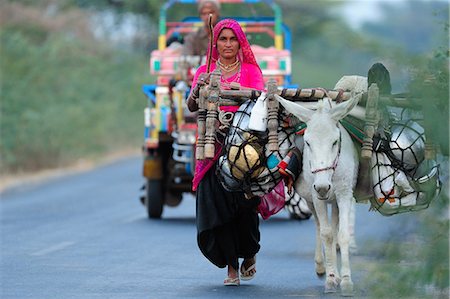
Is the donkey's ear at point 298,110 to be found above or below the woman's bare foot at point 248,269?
above

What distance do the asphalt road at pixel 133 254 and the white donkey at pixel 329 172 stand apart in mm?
182

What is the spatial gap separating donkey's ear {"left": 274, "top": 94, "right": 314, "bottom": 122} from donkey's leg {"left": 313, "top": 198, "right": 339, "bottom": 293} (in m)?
0.67

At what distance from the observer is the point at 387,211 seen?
10234 mm

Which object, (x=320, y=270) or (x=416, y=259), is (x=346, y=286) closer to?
(x=320, y=270)

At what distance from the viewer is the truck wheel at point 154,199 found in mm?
17438

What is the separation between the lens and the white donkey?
31.1 ft

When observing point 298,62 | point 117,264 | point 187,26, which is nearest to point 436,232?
point 117,264

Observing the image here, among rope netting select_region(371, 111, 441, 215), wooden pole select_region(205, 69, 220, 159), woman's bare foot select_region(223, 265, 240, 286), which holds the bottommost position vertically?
woman's bare foot select_region(223, 265, 240, 286)

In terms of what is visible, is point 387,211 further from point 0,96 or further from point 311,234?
point 0,96

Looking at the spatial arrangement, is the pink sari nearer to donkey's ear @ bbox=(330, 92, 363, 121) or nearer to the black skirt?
the black skirt

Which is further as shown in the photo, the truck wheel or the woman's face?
the truck wheel

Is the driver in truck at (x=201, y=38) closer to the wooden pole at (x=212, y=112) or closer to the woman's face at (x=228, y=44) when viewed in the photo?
the woman's face at (x=228, y=44)

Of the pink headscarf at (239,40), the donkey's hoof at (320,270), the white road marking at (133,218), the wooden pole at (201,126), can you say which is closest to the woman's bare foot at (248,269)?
the donkey's hoof at (320,270)

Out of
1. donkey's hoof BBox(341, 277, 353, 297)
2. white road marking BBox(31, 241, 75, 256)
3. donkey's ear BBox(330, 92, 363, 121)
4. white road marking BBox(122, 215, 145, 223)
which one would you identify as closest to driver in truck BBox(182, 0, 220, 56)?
white road marking BBox(122, 215, 145, 223)
